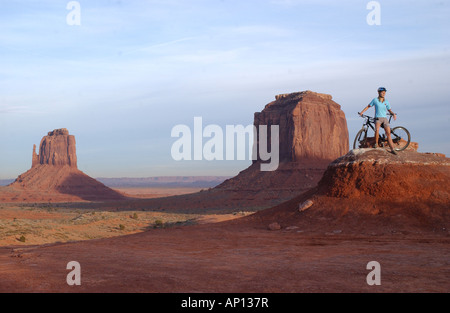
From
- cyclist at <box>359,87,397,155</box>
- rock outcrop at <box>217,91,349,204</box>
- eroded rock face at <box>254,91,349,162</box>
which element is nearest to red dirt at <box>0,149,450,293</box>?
cyclist at <box>359,87,397,155</box>

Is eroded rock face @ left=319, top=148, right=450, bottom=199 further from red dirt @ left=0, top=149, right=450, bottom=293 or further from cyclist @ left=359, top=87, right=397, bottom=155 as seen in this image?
cyclist @ left=359, top=87, right=397, bottom=155

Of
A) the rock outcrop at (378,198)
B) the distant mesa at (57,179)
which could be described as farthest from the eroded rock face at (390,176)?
the distant mesa at (57,179)

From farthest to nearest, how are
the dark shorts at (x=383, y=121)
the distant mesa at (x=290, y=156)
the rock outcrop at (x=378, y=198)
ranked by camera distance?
the distant mesa at (x=290, y=156)
the dark shorts at (x=383, y=121)
the rock outcrop at (x=378, y=198)

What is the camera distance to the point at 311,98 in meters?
93.7

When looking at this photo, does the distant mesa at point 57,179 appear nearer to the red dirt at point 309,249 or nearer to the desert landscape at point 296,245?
the desert landscape at point 296,245

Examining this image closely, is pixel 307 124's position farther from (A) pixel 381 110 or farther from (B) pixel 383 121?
(A) pixel 381 110

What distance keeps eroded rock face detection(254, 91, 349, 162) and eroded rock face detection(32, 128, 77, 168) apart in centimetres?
6862

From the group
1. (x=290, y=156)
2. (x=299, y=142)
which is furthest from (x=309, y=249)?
(x=299, y=142)

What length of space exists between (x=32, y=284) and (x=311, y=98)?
90184 mm

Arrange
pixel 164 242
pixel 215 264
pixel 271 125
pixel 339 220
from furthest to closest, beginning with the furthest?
1. pixel 271 125
2. pixel 339 220
3. pixel 164 242
4. pixel 215 264

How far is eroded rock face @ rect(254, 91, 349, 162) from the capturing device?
88.2m

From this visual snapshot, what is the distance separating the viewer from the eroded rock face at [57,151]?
13688 cm
